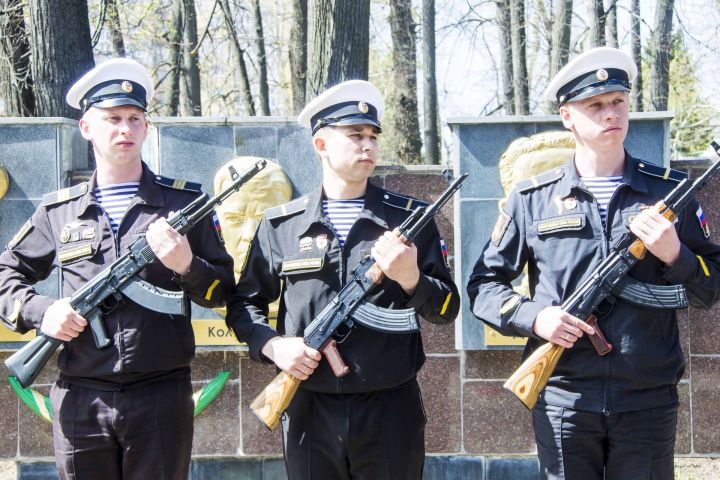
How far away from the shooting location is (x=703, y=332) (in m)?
5.55

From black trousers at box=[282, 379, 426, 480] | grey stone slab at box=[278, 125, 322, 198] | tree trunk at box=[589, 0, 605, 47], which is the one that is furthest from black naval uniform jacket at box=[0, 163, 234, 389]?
tree trunk at box=[589, 0, 605, 47]

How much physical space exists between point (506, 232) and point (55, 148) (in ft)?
10.2

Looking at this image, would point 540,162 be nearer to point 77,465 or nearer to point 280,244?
point 280,244

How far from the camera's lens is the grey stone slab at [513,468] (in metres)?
5.70

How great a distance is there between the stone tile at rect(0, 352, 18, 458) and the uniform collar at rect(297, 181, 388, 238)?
2.81m

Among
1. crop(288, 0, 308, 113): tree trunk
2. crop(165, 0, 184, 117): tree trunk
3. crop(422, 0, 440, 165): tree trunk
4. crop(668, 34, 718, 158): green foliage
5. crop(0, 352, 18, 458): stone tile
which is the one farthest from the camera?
crop(668, 34, 718, 158): green foliage

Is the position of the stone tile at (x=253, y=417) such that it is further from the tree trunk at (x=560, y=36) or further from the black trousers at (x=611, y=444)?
the tree trunk at (x=560, y=36)

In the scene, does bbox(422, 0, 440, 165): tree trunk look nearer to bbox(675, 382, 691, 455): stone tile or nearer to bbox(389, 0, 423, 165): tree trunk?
bbox(389, 0, 423, 165): tree trunk

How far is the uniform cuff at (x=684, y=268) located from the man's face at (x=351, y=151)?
1279mm

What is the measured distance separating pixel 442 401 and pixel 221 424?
1.37 meters

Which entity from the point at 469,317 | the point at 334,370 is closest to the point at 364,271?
the point at 334,370

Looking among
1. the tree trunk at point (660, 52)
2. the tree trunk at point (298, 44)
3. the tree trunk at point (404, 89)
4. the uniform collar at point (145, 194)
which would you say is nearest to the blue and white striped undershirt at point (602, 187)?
the uniform collar at point (145, 194)

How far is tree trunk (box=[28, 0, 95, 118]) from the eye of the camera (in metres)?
6.72

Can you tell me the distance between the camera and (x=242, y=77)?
16.6 meters
